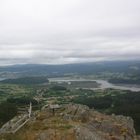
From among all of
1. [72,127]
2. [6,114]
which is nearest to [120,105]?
[6,114]

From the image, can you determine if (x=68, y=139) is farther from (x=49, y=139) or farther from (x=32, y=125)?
(x=32, y=125)

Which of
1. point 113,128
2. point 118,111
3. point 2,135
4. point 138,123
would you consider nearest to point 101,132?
point 113,128

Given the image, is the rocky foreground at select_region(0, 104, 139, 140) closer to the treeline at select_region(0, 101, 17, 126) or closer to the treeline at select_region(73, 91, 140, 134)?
the treeline at select_region(0, 101, 17, 126)

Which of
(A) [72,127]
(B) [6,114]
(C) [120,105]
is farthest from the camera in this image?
(C) [120,105]

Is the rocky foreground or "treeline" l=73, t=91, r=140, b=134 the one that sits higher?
the rocky foreground

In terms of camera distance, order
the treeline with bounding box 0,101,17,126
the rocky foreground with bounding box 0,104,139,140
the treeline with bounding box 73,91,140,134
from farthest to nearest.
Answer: the treeline with bounding box 73,91,140,134 → the treeline with bounding box 0,101,17,126 → the rocky foreground with bounding box 0,104,139,140

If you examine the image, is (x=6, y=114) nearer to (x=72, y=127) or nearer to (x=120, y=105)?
(x=72, y=127)

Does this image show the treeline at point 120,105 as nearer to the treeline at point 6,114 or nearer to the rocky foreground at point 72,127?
the treeline at point 6,114

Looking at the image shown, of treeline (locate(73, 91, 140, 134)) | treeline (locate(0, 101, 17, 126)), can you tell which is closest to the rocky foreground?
treeline (locate(0, 101, 17, 126))
